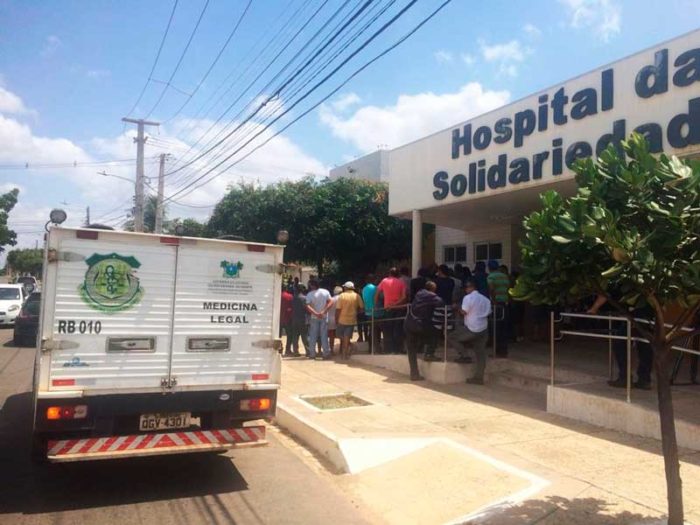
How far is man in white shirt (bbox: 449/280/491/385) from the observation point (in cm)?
939

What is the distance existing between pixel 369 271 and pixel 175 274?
16.3 m

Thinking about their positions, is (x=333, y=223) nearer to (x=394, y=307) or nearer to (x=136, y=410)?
(x=394, y=307)

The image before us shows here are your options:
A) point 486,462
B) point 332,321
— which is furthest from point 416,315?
point 486,462

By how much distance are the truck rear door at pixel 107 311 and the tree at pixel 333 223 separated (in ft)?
47.9

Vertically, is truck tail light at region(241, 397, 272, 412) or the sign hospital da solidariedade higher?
the sign hospital da solidariedade

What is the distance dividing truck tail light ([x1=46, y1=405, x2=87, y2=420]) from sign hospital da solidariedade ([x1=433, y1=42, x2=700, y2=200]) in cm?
674

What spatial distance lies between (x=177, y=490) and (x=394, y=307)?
6890mm

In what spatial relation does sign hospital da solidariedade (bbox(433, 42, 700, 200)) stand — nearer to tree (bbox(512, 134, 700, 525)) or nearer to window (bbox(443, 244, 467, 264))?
tree (bbox(512, 134, 700, 525))

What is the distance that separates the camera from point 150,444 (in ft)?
16.9

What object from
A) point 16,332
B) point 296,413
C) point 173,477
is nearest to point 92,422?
point 173,477

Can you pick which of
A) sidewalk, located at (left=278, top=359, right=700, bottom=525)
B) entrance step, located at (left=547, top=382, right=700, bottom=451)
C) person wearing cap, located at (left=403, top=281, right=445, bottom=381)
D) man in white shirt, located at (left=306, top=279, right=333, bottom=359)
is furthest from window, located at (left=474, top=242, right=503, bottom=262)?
entrance step, located at (left=547, top=382, right=700, bottom=451)

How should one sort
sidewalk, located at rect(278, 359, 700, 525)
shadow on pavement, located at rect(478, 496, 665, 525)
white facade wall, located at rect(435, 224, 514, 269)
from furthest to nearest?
1. white facade wall, located at rect(435, 224, 514, 269)
2. sidewalk, located at rect(278, 359, 700, 525)
3. shadow on pavement, located at rect(478, 496, 665, 525)

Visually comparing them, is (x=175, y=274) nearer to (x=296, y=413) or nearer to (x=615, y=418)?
(x=296, y=413)

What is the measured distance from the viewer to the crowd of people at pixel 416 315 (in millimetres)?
9836
